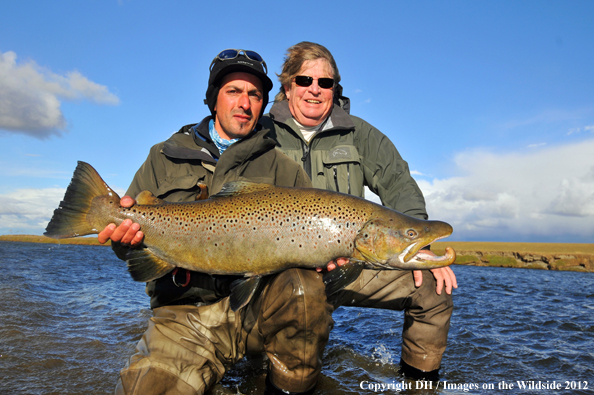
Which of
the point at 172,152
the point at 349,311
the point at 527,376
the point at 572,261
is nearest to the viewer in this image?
the point at 172,152

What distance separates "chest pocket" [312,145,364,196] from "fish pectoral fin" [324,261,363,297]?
201 centimetres

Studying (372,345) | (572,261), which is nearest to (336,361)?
(372,345)

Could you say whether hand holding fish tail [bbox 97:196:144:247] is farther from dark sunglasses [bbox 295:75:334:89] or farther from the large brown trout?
dark sunglasses [bbox 295:75:334:89]

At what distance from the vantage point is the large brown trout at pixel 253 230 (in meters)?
2.87

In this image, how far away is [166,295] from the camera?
3305 mm

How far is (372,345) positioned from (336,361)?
35.4 inches

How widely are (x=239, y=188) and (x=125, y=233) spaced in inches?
38.6

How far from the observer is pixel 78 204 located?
10.0ft

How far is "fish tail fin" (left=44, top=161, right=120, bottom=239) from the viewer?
3.01 m

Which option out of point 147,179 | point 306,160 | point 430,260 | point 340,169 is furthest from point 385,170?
point 147,179

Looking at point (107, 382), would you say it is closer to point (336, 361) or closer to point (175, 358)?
point (175, 358)

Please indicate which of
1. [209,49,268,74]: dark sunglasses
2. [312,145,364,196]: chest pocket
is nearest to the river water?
[312,145,364,196]: chest pocket

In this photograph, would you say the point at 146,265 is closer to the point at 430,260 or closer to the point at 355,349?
the point at 430,260

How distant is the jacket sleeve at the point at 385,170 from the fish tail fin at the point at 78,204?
10.1ft
